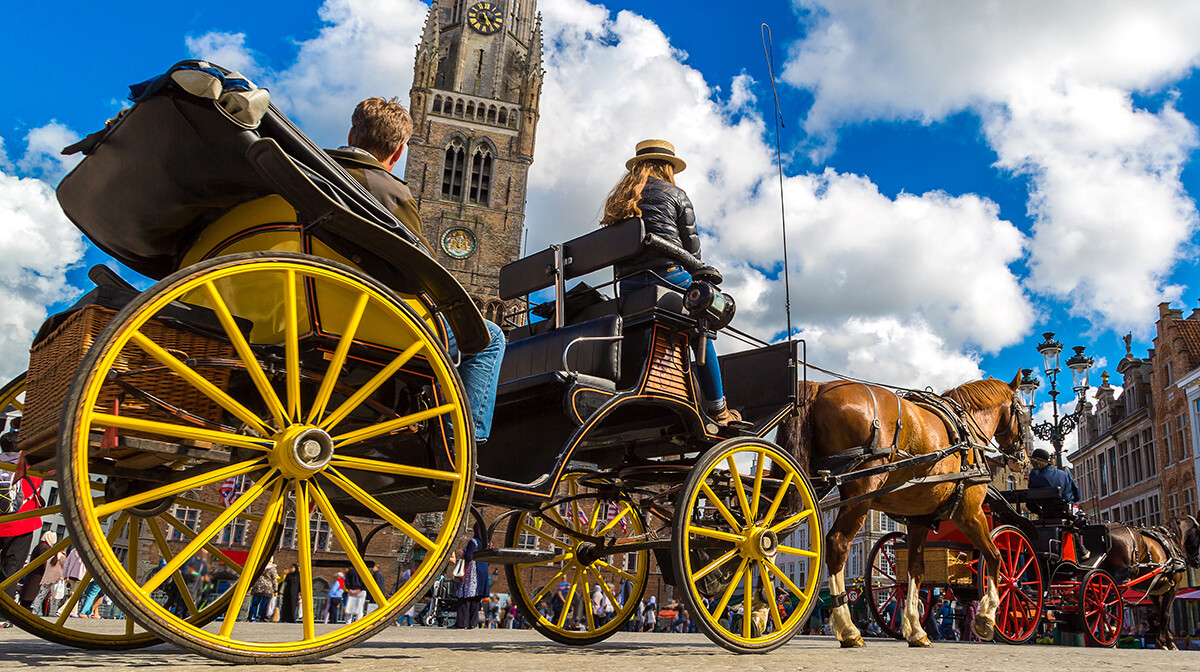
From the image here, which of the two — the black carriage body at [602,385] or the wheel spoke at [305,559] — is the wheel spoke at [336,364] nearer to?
the wheel spoke at [305,559]

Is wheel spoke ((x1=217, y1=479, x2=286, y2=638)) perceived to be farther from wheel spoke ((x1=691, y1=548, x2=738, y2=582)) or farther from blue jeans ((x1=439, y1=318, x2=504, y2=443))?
wheel spoke ((x1=691, y1=548, x2=738, y2=582))

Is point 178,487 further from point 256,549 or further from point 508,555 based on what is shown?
point 508,555

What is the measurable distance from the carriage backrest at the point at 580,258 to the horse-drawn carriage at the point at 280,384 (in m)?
0.35

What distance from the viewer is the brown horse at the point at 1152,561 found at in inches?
383

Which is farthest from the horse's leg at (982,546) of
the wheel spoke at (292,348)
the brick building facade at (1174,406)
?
the brick building facade at (1174,406)

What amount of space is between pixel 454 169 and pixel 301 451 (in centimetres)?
4809

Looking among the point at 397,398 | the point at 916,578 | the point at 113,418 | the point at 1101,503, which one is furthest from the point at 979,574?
the point at 1101,503

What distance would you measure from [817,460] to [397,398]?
136 inches

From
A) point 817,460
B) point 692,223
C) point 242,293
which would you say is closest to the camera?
point 242,293

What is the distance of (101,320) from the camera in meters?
2.59

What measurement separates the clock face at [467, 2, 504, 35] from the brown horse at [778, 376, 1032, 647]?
167 feet

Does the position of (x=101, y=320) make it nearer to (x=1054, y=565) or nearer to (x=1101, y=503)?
(x=1054, y=565)

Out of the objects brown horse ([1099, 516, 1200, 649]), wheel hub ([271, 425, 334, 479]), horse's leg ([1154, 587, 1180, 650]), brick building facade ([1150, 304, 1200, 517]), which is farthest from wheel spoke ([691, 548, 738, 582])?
brick building facade ([1150, 304, 1200, 517])

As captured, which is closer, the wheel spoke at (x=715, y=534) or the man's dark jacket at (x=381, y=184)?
Result: the man's dark jacket at (x=381, y=184)
